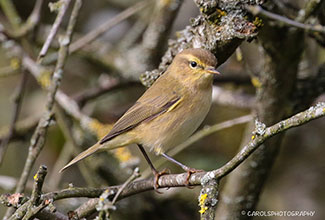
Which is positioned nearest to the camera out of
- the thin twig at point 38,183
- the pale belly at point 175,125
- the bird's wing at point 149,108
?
the thin twig at point 38,183

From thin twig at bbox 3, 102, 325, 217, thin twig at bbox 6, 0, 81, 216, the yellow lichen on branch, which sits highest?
thin twig at bbox 6, 0, 81, 216

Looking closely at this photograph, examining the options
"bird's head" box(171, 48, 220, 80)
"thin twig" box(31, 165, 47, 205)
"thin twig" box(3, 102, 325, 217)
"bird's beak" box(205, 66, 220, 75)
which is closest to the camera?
"thin twig" box(3, 102, 325, 217)

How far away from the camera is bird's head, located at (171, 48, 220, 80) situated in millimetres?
2996

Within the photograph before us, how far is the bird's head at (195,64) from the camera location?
9.83 ft

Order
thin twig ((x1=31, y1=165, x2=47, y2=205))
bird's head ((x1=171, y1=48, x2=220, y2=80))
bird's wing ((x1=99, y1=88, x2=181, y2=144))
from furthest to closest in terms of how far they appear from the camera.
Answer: bird's wing ((x1=99, y1=88, x2=181, y2=144)), bird's head ((x1=171, y1=48, x2=220, y2=80)), thin twig ((x1=31, y1=165, x2=47, y2=205))

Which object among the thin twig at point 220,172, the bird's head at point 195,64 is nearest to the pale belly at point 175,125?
the bird's head at point 195,64

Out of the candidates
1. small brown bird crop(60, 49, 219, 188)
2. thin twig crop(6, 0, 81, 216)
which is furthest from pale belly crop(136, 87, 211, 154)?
thin twig crop(6, 0, 81, 216)

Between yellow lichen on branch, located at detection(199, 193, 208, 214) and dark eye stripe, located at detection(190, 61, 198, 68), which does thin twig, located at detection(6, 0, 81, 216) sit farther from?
yellow lichen on branch, located at detection(199, 193, 208, 214)

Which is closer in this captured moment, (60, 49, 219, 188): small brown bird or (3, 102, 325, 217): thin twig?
(3, 102, 325, 217): thin twig

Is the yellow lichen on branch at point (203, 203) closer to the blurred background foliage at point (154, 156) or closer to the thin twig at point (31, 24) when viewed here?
the blurred background foliage at point (154, 156)

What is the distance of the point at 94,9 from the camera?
6.64 m

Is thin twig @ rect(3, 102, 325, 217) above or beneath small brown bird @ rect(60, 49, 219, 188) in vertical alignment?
beneath

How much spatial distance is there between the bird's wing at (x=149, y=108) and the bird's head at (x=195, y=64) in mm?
195

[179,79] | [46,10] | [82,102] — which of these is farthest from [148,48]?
[46,10]
